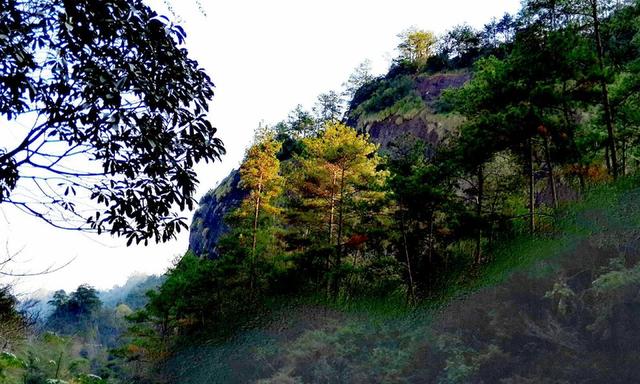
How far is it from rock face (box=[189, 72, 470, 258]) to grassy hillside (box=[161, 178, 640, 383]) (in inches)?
374

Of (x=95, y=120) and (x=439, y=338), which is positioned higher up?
(x=95, y=120)

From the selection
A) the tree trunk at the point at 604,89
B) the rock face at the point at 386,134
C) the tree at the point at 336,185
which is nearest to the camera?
the tree trunk at the point at 604,89

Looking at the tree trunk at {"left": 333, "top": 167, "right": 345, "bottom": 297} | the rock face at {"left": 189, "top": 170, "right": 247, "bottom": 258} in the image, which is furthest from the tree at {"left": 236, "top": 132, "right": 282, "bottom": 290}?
the rock face at {"left": 189, "top": 170, "right": 247, "bottom": 258}

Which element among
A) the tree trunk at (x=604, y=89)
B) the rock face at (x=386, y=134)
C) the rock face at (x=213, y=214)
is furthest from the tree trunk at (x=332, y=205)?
the rock face at (x=213, y=214)

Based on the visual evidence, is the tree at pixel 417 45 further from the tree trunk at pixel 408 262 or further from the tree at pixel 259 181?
the tree trunk at pixel 408 262

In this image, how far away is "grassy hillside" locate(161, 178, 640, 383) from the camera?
7.11 meters

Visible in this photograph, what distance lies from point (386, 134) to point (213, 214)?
1724 centimetres

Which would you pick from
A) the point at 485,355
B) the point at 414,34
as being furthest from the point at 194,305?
the point at 414,34

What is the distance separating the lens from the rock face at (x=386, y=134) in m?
27.9

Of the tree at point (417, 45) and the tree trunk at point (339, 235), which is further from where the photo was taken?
the tree at point (417, 45)

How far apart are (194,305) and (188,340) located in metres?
2.02

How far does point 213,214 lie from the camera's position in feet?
131

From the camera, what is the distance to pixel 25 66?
2197 millimetres

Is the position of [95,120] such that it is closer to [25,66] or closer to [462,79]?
[25,66]
